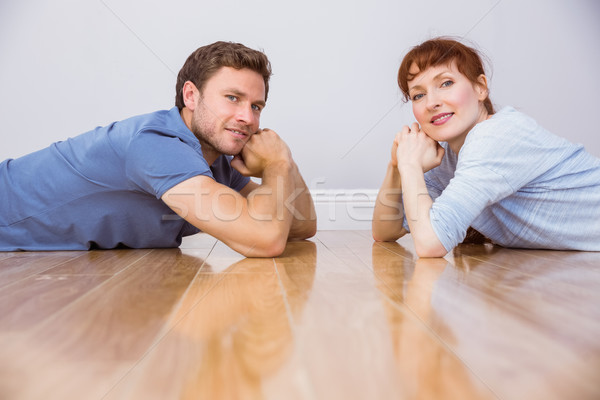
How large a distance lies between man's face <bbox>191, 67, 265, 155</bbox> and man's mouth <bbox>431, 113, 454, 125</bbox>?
0.63m

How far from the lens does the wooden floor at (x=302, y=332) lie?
496 mm

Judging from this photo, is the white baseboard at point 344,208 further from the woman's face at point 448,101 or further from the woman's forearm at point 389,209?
the woman's face at point 448,101

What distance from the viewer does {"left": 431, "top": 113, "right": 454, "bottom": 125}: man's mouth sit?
1.54 m

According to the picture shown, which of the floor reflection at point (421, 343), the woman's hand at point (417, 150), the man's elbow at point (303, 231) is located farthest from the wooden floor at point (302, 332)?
the man's elbow at point (303, 231)

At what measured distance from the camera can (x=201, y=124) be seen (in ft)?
5.37

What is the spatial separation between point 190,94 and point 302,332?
124cm

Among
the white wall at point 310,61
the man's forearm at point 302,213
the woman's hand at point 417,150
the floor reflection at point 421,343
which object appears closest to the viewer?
the floor reflection at point 421,343

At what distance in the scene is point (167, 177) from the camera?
1281mm

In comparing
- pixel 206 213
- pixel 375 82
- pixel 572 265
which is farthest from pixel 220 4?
pixel 572 265

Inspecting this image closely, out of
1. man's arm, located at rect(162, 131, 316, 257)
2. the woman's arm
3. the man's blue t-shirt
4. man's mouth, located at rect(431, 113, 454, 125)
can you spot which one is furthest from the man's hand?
man's mouth, located at rect(431, 113, 454, 125)

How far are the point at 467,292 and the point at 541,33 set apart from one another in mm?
2197

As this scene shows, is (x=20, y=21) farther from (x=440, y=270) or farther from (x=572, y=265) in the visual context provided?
(x=572, y=265)

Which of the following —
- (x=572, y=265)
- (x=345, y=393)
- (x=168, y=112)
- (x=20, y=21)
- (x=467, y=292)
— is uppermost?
(x=20, y=21)

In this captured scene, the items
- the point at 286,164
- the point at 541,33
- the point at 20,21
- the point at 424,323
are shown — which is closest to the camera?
the point at 424,323
